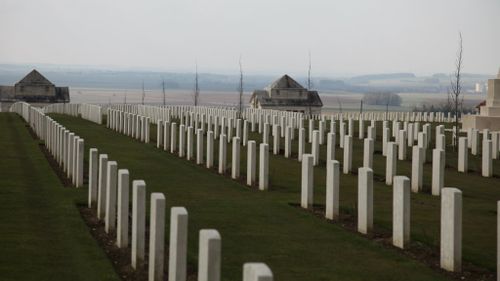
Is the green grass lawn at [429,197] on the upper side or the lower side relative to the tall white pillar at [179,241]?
lower

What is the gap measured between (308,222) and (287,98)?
72.3 meters

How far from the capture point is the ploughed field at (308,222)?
991 cm

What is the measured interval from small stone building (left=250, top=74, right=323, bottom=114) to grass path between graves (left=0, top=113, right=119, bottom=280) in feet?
214

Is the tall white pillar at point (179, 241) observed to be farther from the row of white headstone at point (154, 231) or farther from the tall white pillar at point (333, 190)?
the tall white pillar at point (333, 190)

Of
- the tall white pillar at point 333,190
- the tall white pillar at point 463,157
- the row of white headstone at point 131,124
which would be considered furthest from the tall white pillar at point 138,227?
the row of white headstone at point 131,124

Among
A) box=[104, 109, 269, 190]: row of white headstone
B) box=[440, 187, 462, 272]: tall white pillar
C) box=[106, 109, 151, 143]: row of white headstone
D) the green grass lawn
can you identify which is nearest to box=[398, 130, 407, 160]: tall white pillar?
the green grass lawn

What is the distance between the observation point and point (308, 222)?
12812 mm

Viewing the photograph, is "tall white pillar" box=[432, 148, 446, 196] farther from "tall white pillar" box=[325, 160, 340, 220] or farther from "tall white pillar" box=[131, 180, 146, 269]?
"tall white pillar" box=[131, 180, 146, 269]

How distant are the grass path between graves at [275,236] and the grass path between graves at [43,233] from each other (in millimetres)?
1203

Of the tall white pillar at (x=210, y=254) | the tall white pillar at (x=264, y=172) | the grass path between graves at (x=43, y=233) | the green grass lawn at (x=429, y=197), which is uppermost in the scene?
the tall white pillar at (x=210, y=254)

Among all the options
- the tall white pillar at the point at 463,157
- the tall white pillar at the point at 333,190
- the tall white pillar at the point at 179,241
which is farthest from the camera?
the tall white pillar at the point at 463,157

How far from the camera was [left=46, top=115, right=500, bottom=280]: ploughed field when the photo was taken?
32.5ft

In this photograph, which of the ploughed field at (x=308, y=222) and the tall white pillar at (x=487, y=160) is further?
the tall white pillar at (x=487, y=160)

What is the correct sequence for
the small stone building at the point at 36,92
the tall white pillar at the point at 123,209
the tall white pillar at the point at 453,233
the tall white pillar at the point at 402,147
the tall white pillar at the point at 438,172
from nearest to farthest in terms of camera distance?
the tall white pillar at the point at 453,233, the tall white pillar at the point at 123,209, the tall white pillar at the point at 438,172, the tall white pillar at the point at 402,147, the small stone building at the point at 36,92
